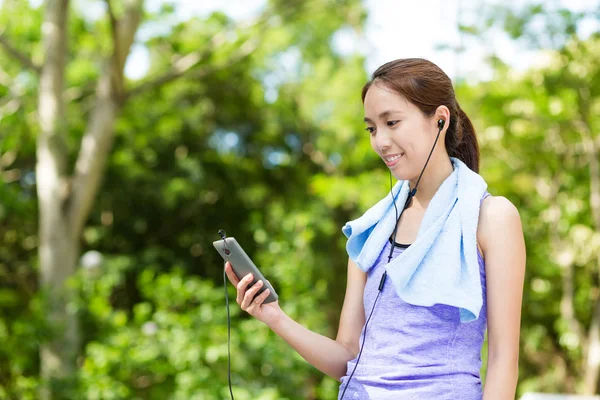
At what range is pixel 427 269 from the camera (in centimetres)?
134

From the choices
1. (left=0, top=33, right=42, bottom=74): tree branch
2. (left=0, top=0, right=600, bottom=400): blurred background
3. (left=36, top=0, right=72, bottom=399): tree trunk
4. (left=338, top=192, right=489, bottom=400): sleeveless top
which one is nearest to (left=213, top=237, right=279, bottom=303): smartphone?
(left=338, top=192, right=489, bottom=400): sleeveless top

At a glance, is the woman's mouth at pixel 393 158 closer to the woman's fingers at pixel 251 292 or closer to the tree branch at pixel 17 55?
the woman's fingers at pixel 251 292

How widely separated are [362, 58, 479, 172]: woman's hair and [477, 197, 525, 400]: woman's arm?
266 millimetres

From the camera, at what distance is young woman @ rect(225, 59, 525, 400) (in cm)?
131

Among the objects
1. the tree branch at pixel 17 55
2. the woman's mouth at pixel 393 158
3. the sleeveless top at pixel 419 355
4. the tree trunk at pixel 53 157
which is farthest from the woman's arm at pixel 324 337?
the tree branch at pixel 17 55

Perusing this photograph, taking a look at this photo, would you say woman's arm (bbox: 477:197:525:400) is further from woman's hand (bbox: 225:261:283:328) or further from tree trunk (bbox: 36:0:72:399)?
tree trunk (bbox: 36:0:72:399)

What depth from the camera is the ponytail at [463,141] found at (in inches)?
60.7

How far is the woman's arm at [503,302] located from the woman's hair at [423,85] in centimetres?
27

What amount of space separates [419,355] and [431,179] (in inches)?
14.0

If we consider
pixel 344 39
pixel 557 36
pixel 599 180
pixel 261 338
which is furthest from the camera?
pixel 344 39

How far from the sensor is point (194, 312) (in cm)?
564

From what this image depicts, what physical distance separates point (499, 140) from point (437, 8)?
10.4 feet

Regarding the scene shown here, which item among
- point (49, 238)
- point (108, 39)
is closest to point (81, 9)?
point (108, 39)

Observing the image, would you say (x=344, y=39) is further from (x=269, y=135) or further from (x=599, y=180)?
(x=599, y=180)
